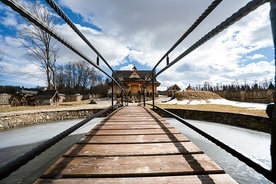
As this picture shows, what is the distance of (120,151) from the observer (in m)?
0.99

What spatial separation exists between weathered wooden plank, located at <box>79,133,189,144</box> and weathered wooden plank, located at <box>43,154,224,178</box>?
30 cm

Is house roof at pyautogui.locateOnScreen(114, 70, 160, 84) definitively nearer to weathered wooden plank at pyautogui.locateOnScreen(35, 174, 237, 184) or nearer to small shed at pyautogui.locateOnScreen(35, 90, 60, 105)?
small shed at pyautogui.locateOnScreen(35, 90, 60, 105)

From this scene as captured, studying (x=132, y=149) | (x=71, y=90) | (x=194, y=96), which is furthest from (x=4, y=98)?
(x=132, y=149)

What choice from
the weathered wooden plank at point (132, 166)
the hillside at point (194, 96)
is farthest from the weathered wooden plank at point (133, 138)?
the hillside at point (194, 96)

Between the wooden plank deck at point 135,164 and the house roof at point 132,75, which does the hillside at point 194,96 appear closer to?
the house roof at point 132,75

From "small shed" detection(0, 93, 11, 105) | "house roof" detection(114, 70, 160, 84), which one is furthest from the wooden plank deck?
"small shed" detection(0, 93, 11, 105)

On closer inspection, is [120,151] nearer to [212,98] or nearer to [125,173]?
[125,173]

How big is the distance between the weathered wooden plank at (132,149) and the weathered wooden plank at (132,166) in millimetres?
58

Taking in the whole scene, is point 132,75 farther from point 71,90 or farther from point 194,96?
point 71,90

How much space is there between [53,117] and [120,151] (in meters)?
8.89

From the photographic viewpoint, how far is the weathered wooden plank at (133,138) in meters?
1.19

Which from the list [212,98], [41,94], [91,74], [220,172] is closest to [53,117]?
[220,172]

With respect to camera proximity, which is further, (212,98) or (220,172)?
(212,98)

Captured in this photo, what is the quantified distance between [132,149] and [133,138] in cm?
26
